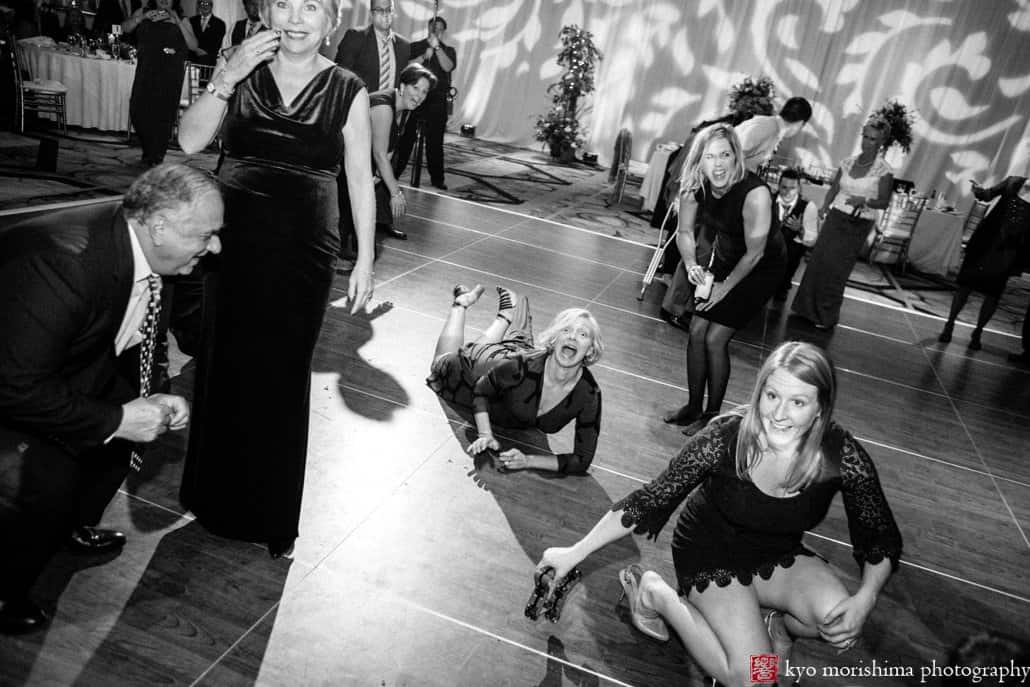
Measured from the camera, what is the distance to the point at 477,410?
3.32 meters

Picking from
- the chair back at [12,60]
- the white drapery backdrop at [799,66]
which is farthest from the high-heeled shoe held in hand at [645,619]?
the white drapery backdrop at [799,66]

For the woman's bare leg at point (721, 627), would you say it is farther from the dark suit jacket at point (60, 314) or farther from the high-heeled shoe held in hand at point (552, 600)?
the dark suit jacket at point (60, 314)

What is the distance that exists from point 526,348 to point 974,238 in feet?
14.6

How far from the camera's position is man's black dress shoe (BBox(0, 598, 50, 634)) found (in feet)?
6.31

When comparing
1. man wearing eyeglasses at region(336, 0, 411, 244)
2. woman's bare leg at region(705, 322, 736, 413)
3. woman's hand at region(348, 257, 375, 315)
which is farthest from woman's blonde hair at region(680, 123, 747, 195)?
man wearing eyeglasses at region(336, 0, 411, 244)

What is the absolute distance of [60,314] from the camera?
1.66 m

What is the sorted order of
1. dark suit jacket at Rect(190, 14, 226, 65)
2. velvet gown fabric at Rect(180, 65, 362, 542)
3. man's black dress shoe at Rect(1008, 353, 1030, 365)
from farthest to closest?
dark suit jacket at Rect(190, 14, 226, 65)
man's black dress shoe at Rect(1008, 353, 1030, 365)
velvet gown fabric at Rect(180, 65, 362, 542)

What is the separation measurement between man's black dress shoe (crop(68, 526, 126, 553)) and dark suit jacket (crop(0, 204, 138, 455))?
0.56m

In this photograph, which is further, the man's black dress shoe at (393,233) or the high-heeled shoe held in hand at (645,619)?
the man's black dress shoe at (393,233)

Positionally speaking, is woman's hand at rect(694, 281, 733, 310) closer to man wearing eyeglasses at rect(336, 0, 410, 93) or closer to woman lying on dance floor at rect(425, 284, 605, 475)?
woman lying on dance floor at rect(425, 284, 605, 475)

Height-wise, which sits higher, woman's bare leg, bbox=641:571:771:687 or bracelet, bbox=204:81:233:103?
bracelet, bbox=204:81:233:103

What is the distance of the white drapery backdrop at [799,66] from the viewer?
11188mm

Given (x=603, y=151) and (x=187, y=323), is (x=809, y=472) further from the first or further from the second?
(x=603, y=151)

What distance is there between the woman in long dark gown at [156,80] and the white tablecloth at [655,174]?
496 cm
